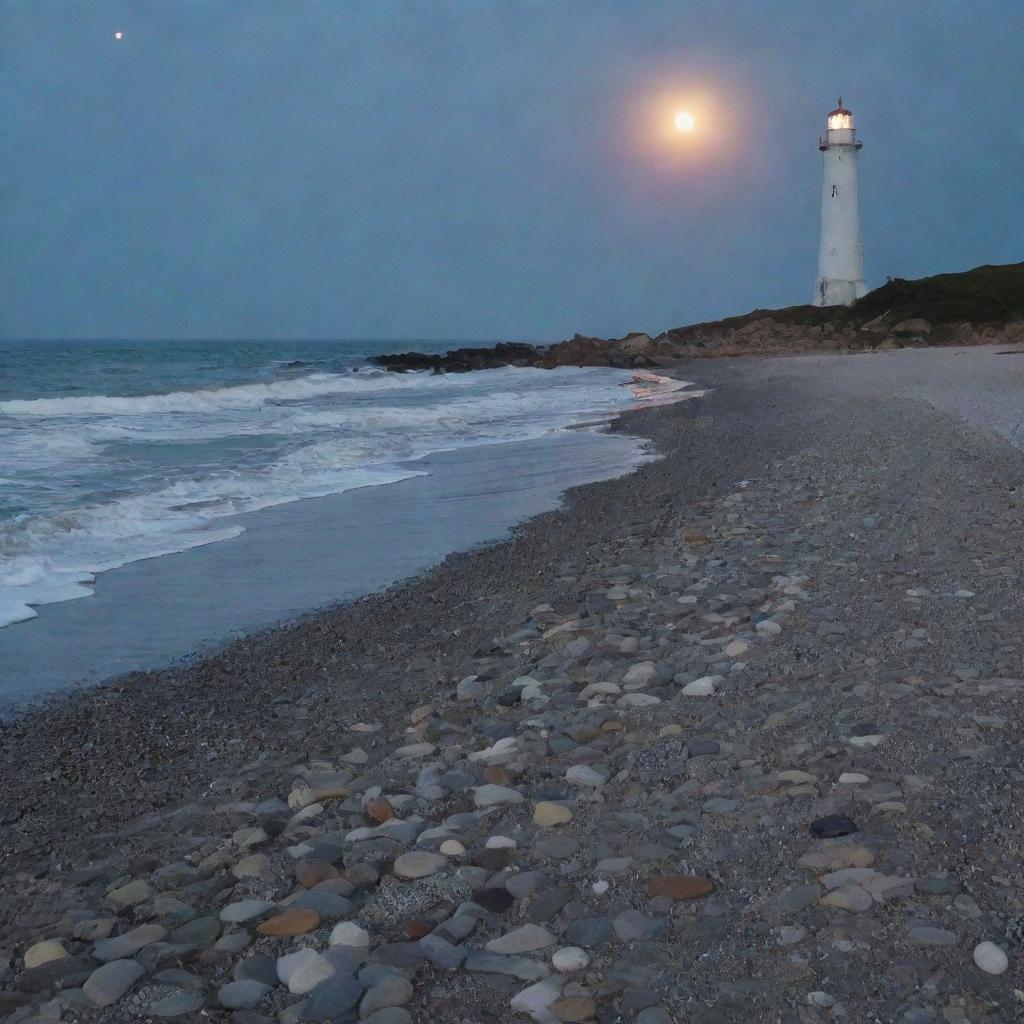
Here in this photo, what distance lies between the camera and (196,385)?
39.5m

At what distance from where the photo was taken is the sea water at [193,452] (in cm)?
752

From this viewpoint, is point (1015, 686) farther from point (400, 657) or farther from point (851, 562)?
point (400, 657)

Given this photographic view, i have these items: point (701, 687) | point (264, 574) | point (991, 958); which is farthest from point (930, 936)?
point (264, 574)

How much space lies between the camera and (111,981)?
7.08 ft

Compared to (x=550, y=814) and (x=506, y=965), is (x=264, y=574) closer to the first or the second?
(x=550, y=814)

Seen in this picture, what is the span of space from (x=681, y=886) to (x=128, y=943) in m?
1.28

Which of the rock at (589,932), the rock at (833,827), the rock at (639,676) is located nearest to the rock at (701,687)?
the rock at (639,676)

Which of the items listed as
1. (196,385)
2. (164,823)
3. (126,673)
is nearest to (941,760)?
(164,823)

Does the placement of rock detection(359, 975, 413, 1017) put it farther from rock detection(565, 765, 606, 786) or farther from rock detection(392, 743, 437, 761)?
rock detection(392, 743, 437, 761)

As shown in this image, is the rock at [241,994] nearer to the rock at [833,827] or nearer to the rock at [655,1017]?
the rock at [655,1017]

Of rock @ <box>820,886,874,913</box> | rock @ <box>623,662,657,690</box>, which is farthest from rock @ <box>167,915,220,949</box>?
rock @ <box>623,662,657,690</box>

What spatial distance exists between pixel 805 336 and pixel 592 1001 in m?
53.8

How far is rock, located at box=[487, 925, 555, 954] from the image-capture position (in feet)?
7.18

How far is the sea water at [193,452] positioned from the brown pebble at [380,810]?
336 centimetres
